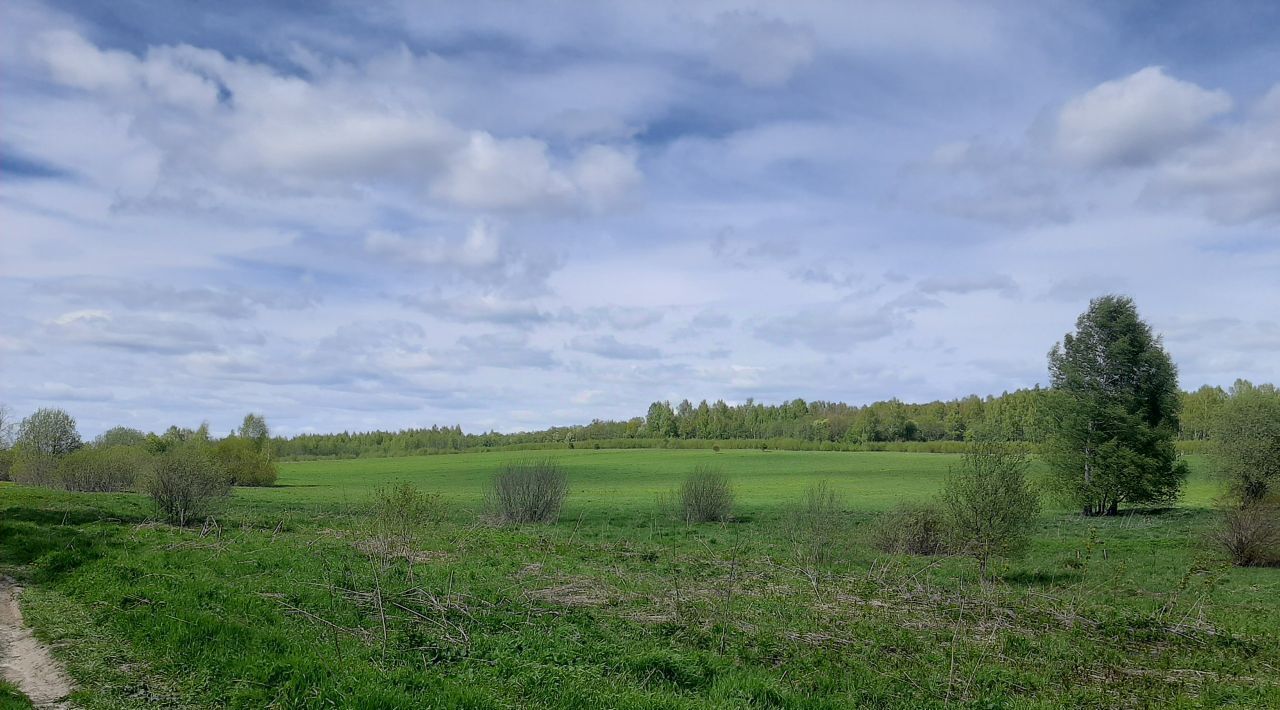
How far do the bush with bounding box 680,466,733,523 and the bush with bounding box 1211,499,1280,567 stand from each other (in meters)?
21.0

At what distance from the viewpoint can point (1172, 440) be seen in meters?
45.7

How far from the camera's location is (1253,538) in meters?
25.8

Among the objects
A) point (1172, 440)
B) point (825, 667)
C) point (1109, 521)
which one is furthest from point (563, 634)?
point (1172, 440)

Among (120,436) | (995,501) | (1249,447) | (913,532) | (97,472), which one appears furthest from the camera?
(120,436)

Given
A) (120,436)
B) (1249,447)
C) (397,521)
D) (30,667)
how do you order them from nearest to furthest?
(30,667), (397,521), (1249,447), (120,436)

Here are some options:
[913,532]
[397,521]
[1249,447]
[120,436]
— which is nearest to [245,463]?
[120,436]

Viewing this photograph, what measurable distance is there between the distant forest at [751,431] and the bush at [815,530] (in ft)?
314

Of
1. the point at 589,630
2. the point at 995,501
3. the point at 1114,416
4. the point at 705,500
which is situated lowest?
the point at 705,500

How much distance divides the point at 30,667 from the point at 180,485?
72.5ft

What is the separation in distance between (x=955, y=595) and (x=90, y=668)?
1503cm

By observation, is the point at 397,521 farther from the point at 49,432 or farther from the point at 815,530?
the point at 49,432

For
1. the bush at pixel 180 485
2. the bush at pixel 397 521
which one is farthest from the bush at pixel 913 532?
the bush at pixel 180 485

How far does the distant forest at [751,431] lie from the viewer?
126m

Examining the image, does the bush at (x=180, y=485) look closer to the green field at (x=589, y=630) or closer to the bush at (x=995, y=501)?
the green field at (x=589, y=630)
